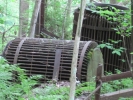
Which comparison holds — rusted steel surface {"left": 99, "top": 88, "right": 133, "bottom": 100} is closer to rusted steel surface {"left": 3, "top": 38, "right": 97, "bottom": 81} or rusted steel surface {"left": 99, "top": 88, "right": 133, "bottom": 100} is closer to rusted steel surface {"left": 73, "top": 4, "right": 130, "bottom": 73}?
rusted steel surface {"left": 3, "top": 38, "right": 97, "bottom": 81}

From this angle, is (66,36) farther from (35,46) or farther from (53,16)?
(35,46)

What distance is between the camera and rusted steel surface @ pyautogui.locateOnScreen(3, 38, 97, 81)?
Answer: 625cm

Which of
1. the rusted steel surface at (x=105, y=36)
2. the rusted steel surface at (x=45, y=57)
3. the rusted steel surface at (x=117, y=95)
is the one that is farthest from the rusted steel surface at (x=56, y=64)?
the rusted steel surface at (x=105, y=36)

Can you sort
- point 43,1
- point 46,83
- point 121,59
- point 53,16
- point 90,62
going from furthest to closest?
point 53,16 → point 43,1 → point 121,59 → point 90,62 → point 46,83

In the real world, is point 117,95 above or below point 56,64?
below

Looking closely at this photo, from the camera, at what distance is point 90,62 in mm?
6562

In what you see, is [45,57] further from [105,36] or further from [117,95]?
[105,36]

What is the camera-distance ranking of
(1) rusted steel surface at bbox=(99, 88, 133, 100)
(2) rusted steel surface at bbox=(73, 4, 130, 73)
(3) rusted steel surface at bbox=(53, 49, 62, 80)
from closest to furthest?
(1) rusted steel surface at bbox=(99, 88, 133, 100) < (3) rusted steel surface at bbox=(53, 49, 62, 80) < (2) rusted steel surface at bbox=(73, 4, 130, 73)

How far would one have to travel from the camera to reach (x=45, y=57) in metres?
6.43

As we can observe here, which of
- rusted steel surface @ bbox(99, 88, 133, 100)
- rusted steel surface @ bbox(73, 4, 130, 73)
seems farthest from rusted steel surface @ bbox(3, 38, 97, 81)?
rusted steel surface @ bbox(73, 4, 130, 73)

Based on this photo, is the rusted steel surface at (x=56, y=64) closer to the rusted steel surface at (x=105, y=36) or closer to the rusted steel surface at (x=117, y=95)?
the rusted steel surface at (x=117, y=95)

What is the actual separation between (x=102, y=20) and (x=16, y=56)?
323 cm

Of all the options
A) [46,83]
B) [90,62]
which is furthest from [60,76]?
[90,62]

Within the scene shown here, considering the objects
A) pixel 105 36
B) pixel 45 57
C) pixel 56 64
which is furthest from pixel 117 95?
pixel 105 36
